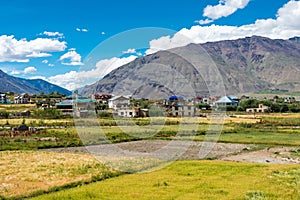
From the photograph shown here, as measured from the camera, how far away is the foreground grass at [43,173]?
13204mm

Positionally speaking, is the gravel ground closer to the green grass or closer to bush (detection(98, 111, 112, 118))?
the green grass

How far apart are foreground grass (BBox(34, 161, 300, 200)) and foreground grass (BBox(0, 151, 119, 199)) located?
3.07ft

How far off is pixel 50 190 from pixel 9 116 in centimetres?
4554

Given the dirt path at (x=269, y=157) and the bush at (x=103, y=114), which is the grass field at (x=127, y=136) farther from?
the bush at (x=103, y=114)

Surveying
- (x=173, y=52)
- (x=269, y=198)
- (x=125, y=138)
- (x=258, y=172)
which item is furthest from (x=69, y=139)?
(x=269, y=198)

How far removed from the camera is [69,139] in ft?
106

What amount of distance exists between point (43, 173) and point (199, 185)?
24.7 ft

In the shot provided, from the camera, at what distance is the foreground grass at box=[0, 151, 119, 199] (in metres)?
13.2

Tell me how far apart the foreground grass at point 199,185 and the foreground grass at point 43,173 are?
0.93 meters

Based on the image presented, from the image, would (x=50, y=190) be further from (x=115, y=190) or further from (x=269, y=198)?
(x=269, y=198)

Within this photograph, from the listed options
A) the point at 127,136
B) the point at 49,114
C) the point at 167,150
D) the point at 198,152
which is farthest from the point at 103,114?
the point at 198,152

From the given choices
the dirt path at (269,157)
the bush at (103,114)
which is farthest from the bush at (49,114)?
the dirt path at (269,157)

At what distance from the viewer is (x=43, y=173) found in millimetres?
16250

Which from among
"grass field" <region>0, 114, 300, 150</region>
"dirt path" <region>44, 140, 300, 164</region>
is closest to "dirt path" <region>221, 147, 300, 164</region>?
"dirt path" <region>44, 140, 300, 164</region>
